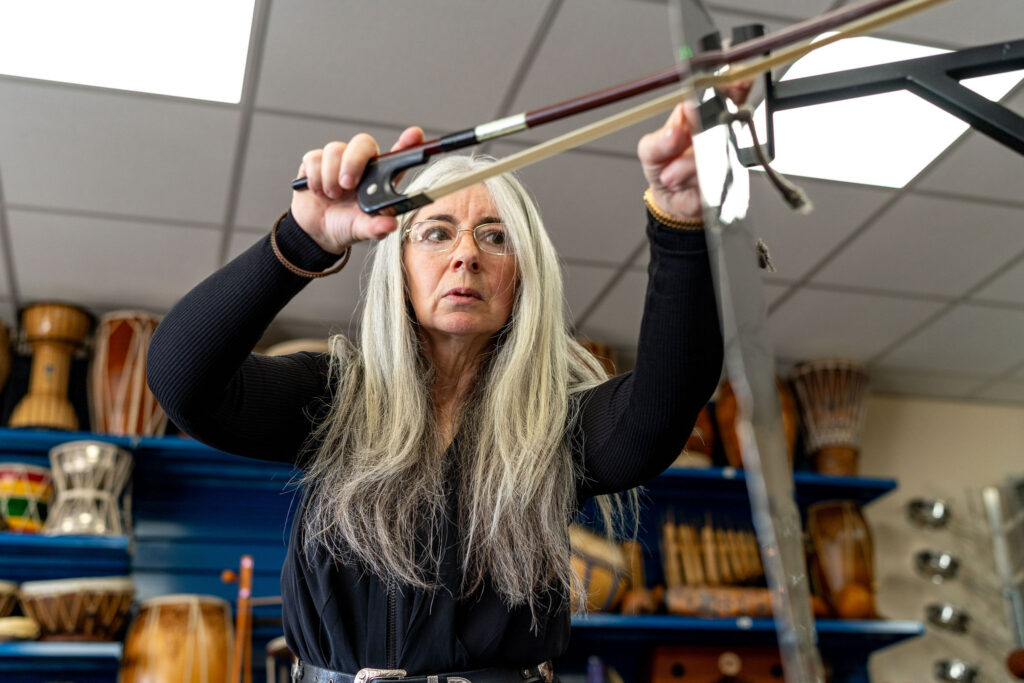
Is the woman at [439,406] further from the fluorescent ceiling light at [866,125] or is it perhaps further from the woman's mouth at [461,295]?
the fluorescent ceiling light at [866,125]

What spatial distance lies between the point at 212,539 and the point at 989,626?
3.29 meters

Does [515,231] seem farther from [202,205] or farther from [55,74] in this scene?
[202,205]

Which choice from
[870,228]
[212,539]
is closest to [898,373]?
[870,228]

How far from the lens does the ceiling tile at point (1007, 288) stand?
149 inches

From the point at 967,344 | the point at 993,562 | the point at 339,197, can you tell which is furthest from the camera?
the point at 993,562

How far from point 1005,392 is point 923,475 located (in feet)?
1.85

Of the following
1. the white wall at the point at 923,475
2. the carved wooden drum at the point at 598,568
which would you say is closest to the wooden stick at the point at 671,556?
the carved wooden drum at the point at 598,568

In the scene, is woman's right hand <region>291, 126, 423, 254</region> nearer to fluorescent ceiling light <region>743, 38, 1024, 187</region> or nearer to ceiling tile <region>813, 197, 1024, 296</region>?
fluorescent ceiling light <region>743, 38, 1024, 187</region>

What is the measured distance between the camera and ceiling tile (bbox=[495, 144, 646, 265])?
3.15 meters

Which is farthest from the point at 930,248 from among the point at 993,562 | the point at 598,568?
the point at 993,562

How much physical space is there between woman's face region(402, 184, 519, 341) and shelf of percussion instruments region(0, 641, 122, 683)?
8.22ft

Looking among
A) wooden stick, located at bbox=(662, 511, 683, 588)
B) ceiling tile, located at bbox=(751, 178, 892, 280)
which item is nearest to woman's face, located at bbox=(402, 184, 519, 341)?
ceiling tile, located at bbox=(751, 178, 892, 280)

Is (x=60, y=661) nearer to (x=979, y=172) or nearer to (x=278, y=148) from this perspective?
(x=278, y=148)

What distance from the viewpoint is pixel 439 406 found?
4.53 feet
